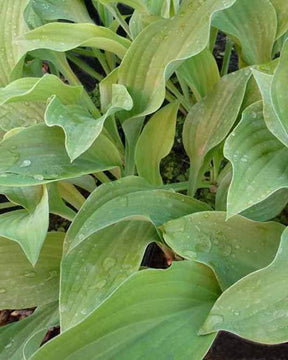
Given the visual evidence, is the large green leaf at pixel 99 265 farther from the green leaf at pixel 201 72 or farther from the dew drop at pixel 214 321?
the green leaf at pixel 201 72

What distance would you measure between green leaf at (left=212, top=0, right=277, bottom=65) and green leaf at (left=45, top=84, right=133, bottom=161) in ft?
0.84

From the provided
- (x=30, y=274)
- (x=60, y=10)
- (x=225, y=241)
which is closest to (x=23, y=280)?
(x=30, y=274)

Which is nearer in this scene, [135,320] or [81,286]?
[135,320]

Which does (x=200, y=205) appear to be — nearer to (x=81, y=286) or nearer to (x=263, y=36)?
(x=81, y=286)

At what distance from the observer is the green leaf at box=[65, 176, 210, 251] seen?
0.80 meters

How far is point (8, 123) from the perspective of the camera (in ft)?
3.35

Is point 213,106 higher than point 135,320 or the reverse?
higher

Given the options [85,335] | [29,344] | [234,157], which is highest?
[234,157]

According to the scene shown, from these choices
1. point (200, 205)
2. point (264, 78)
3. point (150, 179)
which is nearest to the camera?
point (264, 78)

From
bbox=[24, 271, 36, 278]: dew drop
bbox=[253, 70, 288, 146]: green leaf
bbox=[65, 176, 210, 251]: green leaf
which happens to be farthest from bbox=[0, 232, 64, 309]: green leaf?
bbox=[253, 70, 288, 146]: green leaf

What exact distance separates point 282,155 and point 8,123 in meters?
0.50

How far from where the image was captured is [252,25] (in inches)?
40.3

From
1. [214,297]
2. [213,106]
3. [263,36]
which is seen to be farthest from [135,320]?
[263,36]

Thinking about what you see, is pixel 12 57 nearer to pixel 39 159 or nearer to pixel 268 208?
pixel 39 159
